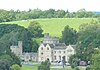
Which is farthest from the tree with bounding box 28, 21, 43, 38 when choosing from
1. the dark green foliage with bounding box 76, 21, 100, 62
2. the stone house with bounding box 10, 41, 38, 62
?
the stone house with bounding box 10, 41, 38, 62

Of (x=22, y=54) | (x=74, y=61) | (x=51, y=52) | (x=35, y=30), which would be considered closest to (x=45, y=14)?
(x=35, y=30)

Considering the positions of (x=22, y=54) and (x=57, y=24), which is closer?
(x=22, y=54)

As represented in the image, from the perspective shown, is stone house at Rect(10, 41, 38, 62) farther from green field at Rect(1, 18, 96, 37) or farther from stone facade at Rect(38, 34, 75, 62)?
green field at Rect(1, 18, 96, 37)

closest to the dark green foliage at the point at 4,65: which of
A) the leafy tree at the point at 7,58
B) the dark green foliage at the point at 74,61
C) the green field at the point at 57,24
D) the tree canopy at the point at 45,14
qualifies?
the leafy tree at the point at 7,58

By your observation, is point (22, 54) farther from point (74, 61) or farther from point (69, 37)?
point (74, 61)

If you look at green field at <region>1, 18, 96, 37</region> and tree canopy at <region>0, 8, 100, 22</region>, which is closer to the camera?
green field at <region>1, 18, 96, 37</region>

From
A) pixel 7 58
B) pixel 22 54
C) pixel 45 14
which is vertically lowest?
pixel 45 14

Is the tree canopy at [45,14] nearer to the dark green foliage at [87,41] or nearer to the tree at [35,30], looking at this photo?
the tree at [35,30]

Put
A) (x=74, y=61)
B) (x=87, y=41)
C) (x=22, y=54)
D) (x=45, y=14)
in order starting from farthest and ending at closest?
(x=45, y=14), (x=22, y=54), (x=87, y=41), (x=74, y=61)

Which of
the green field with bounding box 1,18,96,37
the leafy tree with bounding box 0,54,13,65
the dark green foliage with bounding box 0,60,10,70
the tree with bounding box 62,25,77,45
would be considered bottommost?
the green field with bounding box 1,18,96,37

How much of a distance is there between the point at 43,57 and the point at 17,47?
16.7 ft

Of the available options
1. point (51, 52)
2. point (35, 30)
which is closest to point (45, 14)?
point (35, 30)

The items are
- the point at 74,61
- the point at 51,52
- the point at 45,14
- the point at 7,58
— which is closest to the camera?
the point at 7,58

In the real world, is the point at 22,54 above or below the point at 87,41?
below
